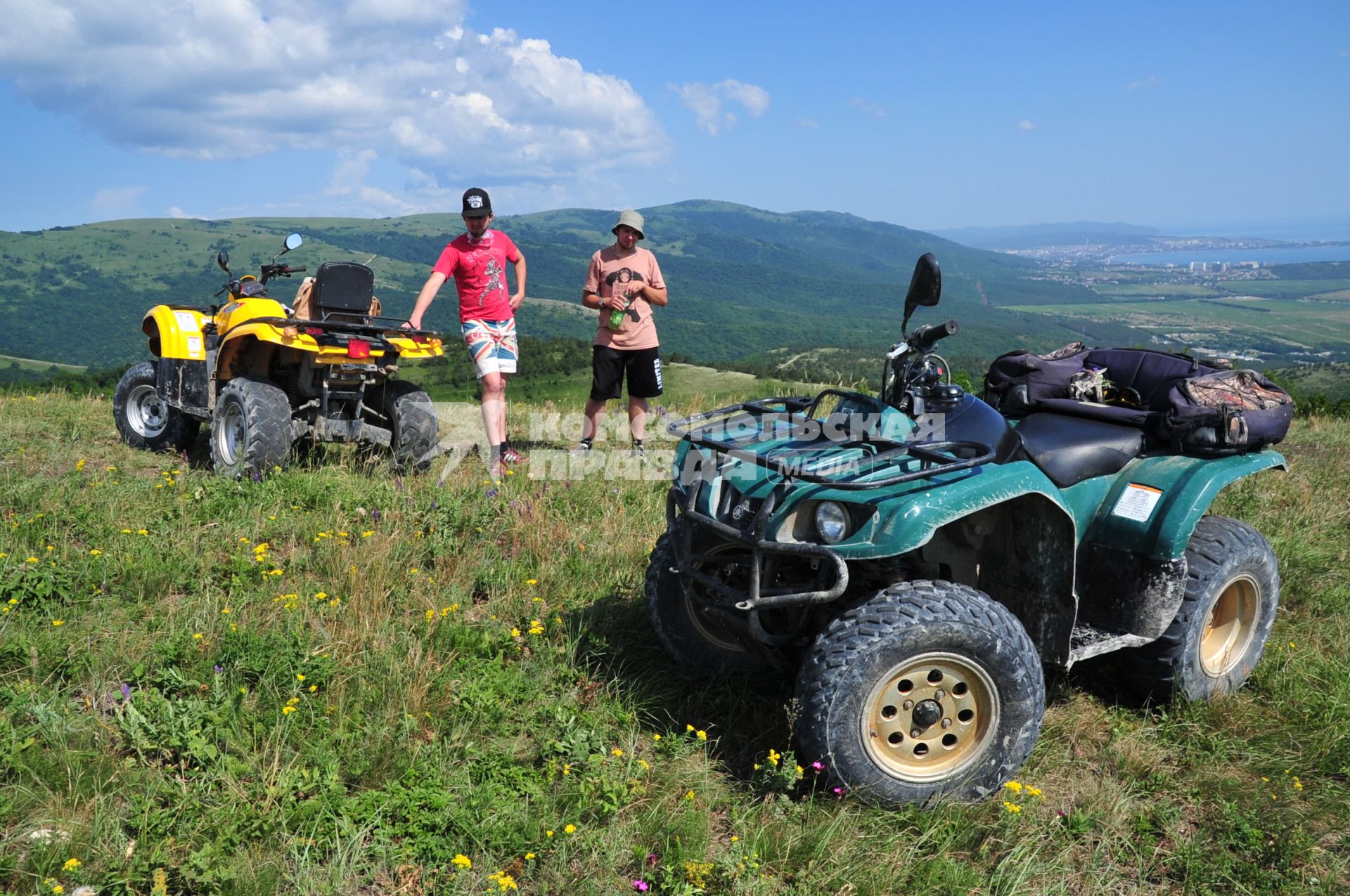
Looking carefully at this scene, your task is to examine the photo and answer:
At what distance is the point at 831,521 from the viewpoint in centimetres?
321

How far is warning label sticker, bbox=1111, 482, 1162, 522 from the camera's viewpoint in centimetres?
379

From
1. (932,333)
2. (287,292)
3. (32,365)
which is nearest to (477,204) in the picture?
(932,333)

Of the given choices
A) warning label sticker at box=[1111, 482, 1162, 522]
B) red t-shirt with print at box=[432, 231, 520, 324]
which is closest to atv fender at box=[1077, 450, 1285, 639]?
warning label sticker at box=[1111, 482, 1162, 522]

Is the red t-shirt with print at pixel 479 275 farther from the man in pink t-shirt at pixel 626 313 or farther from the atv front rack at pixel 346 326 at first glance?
the man in pink t-shirt at pixel 626 313

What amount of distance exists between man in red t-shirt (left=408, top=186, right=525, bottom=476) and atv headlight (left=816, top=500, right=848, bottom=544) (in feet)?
13.4

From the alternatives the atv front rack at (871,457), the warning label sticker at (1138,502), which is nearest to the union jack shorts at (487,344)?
the atv front rack at (871,457)

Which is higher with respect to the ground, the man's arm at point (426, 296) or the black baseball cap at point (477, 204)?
the black baseball cap at point (477, 204)

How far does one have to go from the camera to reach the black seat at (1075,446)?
12.2 ft

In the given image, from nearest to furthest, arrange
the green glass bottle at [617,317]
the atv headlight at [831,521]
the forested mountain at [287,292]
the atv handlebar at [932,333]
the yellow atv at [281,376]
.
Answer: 1. the atv headlight at [831,521]
2. the atv handlebar at [932,333]
3. the yellow atv at [281,376]
4. the green glass bottle at [617,317]
5. the forested mountain at [287,292]

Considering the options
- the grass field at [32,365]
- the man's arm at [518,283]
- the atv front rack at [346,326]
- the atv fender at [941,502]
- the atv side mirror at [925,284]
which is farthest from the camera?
the grass field at [32,365]

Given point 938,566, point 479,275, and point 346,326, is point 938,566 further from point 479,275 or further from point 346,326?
point 346,326

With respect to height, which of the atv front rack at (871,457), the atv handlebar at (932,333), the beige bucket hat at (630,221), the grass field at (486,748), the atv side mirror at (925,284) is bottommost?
the grass field at (486,748)

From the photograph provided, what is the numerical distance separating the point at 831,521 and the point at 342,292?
523 centimetres

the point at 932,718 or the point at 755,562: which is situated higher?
the point at 755,562
